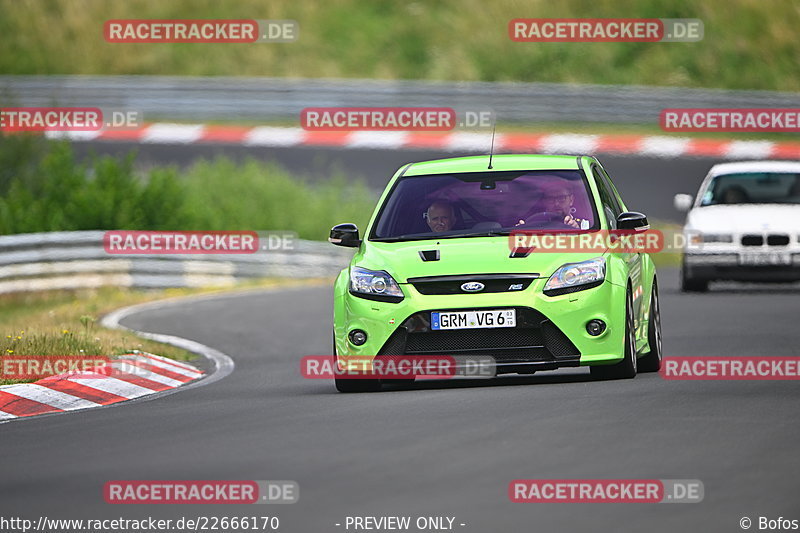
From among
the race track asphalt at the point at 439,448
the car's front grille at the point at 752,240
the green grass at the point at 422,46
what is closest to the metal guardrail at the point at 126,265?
the car's front grille at the point at 752,240

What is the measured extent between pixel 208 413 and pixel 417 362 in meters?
1.47

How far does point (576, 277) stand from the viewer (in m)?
11.8

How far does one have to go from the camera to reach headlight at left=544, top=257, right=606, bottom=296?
38.2 feet

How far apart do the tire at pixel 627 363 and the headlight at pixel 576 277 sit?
1.09ft

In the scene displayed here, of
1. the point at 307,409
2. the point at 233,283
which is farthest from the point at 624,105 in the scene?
the point at 307,409

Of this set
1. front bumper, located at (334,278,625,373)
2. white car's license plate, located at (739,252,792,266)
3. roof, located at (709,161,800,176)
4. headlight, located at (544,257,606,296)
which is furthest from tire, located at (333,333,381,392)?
roof, located at (709,161,800,176)

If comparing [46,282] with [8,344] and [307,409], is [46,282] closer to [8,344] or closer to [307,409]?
[8,344]

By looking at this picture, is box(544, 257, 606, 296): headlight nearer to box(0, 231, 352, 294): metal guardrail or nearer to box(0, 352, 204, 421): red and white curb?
box(0, 352, 204, 421): red and white curb

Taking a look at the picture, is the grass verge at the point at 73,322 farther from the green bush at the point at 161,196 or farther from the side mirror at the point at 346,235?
the side mirror at the point at 346,235

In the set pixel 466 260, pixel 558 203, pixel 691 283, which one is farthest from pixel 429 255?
pixel 691 283

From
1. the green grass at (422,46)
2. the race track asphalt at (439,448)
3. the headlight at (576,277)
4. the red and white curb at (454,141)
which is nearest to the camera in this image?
the race track asphalt at (439,448)

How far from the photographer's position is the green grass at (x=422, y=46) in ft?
135

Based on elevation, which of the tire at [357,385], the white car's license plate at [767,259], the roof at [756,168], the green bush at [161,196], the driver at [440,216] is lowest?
the tire at [357,385]

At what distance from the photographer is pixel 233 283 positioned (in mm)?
26281
